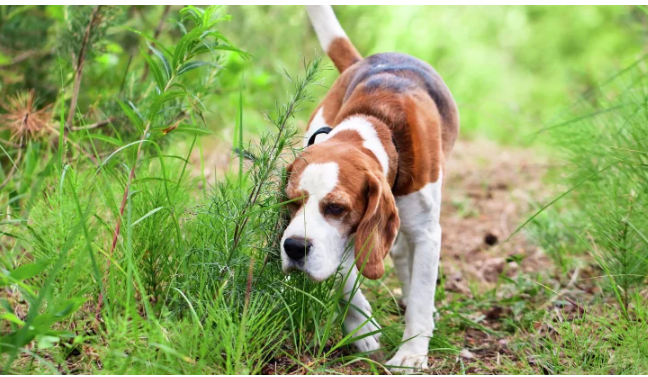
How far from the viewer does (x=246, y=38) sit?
6691 mm

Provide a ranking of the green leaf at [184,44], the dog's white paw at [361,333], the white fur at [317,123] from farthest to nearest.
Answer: the white fur at [317,123], the dog's white paw at [361,333], the green leaf at [184,44]

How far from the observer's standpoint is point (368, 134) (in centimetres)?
302

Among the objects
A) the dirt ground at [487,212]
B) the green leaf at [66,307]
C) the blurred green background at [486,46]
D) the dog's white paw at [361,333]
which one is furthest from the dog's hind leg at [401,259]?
the green leaf at [66,307]

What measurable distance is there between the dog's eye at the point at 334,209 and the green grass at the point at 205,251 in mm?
203

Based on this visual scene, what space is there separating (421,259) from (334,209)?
65cm

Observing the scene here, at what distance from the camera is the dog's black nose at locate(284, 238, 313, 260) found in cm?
247

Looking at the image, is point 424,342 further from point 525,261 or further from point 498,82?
point 498,82

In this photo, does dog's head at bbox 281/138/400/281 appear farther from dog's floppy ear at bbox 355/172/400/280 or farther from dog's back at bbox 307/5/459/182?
dog's back at bbox 307/5/459/182

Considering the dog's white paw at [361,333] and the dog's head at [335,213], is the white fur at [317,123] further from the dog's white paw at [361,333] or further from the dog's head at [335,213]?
the dog's white paw at [361,333]

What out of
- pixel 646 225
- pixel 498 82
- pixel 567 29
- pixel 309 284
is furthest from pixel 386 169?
pixel 567 29

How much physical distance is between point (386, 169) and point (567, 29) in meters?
11.5

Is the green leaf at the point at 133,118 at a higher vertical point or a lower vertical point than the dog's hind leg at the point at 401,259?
higher

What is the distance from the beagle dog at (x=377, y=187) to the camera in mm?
2611

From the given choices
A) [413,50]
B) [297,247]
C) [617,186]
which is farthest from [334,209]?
[413,50]
